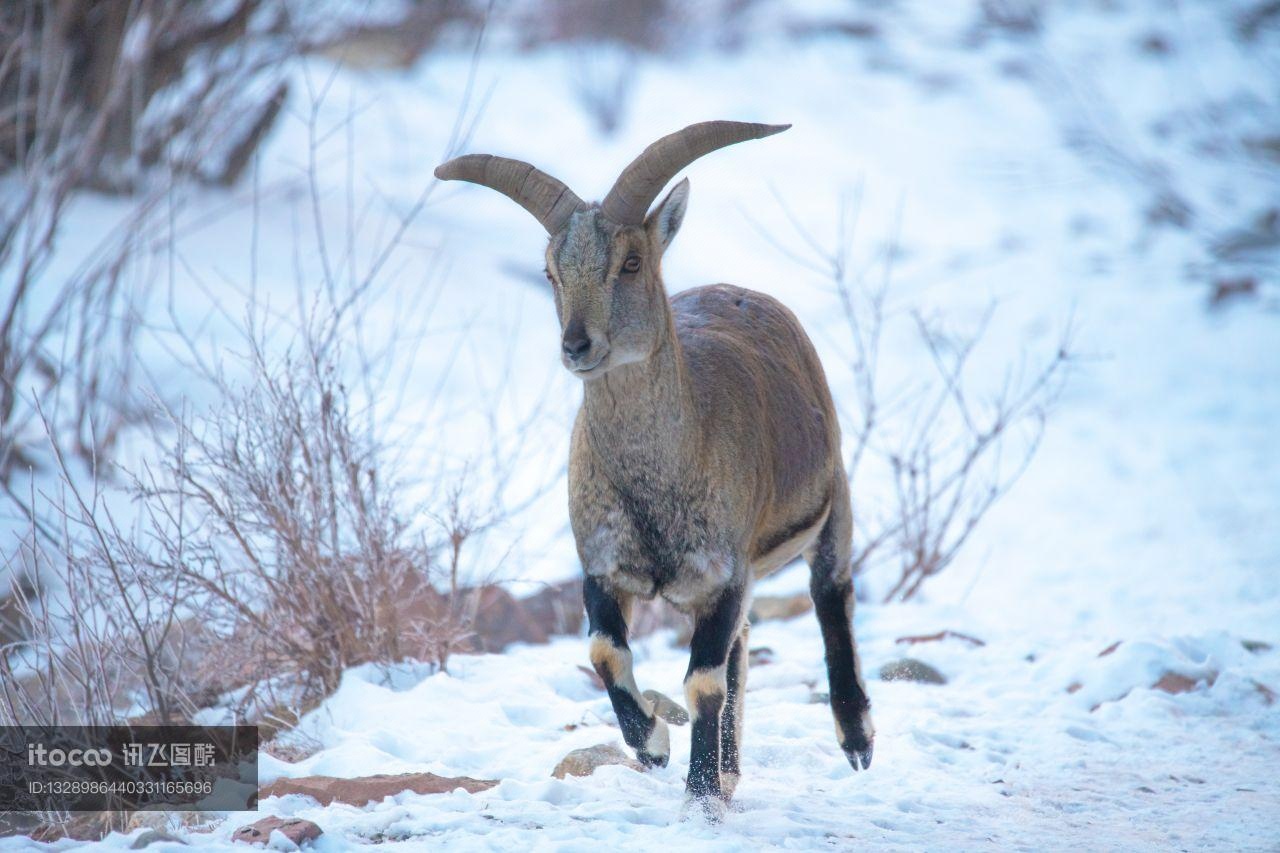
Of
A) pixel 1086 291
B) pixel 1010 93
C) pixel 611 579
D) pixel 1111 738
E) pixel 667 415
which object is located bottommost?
pixel 1111 738

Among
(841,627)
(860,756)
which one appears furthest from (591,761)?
(841,627)

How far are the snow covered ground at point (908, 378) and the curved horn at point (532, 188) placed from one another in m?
1.77

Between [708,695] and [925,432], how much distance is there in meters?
4.80

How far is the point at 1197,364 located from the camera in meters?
17.8

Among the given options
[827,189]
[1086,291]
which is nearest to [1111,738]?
[1086,291]

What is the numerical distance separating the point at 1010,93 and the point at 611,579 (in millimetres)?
24030

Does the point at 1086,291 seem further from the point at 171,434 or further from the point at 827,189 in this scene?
the point at 171,434

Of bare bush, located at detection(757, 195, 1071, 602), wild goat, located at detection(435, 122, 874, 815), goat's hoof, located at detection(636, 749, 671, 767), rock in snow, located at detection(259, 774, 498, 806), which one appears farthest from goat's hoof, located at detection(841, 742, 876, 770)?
bare bush, located at detection(757, 195, 1071, 602)

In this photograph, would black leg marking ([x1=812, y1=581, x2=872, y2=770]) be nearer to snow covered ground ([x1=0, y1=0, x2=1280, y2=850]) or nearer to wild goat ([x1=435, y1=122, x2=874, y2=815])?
snow covered ground ([x1=0, y1=0, x2=1280, y2=850])

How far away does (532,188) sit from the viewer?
520cm

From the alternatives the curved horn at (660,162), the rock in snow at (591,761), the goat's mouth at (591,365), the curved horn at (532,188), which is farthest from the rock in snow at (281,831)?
the curved horn at (660,162)

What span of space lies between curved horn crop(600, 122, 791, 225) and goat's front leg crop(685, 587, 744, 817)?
148cm

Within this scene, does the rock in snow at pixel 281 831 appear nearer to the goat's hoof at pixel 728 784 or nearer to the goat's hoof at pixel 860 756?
the goat's hoof at pixel 728 784

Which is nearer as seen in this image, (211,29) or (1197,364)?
(211,29)
